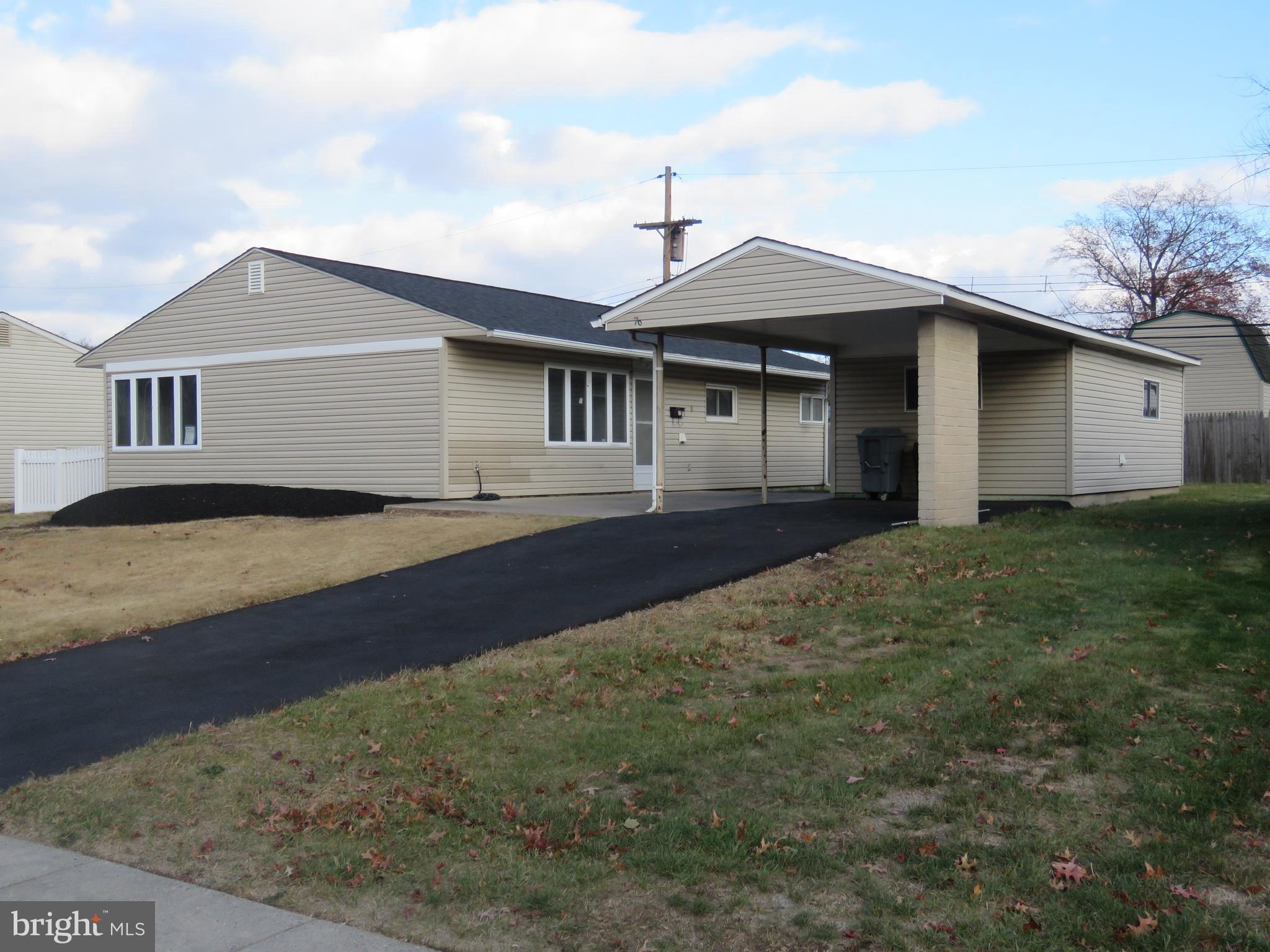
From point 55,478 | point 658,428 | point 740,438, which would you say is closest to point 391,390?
point 658,428

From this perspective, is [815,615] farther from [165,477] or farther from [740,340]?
[165,477]

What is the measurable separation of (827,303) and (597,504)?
254 inches

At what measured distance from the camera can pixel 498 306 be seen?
72.4 feet

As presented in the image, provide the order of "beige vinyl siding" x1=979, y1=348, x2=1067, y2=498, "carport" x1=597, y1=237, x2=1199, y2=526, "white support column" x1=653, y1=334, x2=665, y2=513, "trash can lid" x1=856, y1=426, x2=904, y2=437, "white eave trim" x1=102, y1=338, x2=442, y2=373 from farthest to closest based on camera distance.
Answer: "white eave trim" x1=102, y1=338, x2=442, y2=373
"trash can lid" x1=856, y1=426, x2=904, y2=437
"beige vinyl siding" x1=979, y1=348, x2=1067, y2=498
"white support column" x1=653, y1=334, x2=665, y2=513
"carport" x1=597, y1=237, x2=1199, y2=526

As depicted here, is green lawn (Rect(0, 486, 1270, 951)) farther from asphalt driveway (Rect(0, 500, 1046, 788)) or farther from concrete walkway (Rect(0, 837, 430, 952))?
asphalt driveway (Rect(0, 500, 1046, 788))

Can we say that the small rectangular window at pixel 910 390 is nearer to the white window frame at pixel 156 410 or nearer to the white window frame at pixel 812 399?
the white window frame at pixel 812 399

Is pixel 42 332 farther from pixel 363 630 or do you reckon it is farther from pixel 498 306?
pixel 363 630

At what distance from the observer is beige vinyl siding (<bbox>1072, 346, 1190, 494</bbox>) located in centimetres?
1888

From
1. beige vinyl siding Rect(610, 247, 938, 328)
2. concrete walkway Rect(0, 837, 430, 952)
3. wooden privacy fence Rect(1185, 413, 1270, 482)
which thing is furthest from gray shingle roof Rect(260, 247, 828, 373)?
concrete walkway Rect(0, 837, 430, 952)

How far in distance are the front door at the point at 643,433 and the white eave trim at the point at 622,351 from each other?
0.74 metres

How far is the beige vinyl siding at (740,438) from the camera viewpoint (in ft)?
80.9

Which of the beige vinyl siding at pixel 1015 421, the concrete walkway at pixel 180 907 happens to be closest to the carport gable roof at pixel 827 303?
the beige vinyl siding at pixel 1015 421

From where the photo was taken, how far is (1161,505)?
18219 millimetres

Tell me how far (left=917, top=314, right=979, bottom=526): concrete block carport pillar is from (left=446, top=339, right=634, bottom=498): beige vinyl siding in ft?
27.2
